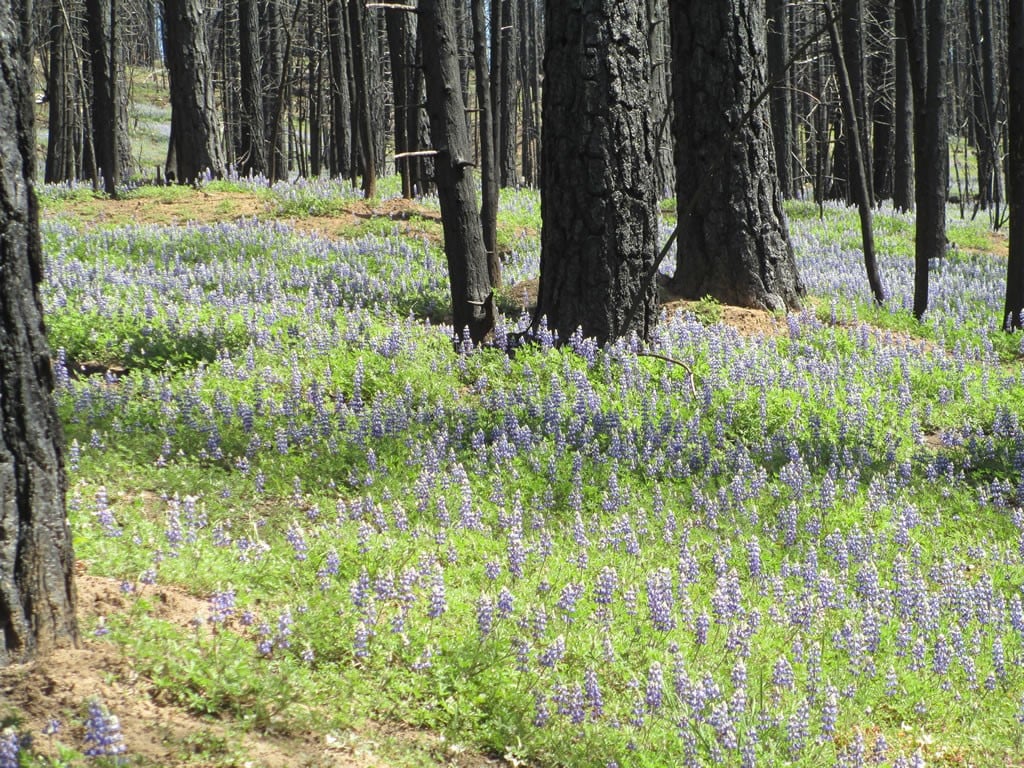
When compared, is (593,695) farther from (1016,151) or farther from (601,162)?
(1016,151)

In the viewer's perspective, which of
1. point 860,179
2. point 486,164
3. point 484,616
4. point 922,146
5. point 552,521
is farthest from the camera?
point 922,146

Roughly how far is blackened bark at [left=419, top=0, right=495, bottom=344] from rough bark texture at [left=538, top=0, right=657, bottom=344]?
87cm

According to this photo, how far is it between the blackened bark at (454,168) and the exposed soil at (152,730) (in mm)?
5792

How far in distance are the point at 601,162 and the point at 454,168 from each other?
1.47 metres

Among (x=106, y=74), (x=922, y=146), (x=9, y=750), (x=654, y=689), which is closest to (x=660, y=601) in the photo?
(x=654, y=689)

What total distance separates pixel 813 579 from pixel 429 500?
2401 mm

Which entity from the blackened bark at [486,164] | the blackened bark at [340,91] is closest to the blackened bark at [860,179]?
the blackened bark at [486,164]

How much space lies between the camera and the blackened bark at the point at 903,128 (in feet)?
68.1

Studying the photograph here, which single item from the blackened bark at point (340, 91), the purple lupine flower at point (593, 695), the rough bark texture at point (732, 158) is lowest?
the purple lupine flower at point (593, 695)

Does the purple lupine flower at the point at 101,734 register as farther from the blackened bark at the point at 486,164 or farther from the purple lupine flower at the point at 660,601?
the blackened bark at the point at 486,164

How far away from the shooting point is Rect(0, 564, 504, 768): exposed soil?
3.26 metres

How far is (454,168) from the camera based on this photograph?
9203 millimetres

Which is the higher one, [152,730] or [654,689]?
[152,730]

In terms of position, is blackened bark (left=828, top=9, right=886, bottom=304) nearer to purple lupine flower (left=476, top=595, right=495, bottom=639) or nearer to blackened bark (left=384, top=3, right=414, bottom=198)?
purple lupine flower (left=476, top=595, right=495, bottom=639)
